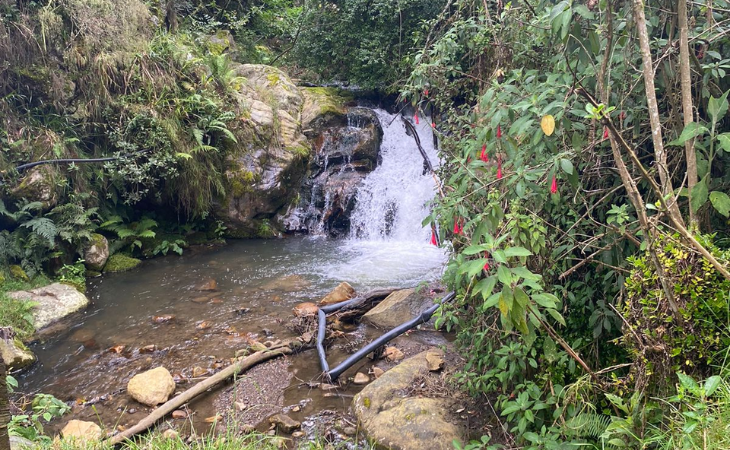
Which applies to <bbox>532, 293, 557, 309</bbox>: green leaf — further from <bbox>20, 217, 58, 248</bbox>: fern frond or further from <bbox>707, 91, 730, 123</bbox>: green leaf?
<bbox>20, 217, 58, 248</bbox>: fern frond

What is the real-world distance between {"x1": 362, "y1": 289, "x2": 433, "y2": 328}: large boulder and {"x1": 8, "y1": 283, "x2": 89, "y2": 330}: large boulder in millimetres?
4184

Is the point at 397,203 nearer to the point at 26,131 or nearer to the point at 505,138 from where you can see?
the point at 26,131

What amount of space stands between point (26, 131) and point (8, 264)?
215cm

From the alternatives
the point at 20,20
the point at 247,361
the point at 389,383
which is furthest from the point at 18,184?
the point at 389,383

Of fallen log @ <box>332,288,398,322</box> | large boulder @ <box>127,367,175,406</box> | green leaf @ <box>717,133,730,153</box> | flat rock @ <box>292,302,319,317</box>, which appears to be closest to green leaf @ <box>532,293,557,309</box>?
green leaf @ <box>717,133,730,153</box>

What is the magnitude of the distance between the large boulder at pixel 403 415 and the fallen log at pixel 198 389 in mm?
1091

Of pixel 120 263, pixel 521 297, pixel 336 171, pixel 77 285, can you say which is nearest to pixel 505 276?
pixel 521 297

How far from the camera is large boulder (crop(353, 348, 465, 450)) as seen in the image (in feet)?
9.78

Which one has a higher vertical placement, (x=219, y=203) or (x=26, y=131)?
(x=26, y=131)

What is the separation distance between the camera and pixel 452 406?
10.4 feet

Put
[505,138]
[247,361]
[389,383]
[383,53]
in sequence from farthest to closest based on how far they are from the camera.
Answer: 1. [383,53]
2. [247,361]
3. [389,383]
4. [505,138]

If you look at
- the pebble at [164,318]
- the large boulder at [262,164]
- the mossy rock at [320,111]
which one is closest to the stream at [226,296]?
the pebble at [164,318]

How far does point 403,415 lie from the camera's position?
126 inches

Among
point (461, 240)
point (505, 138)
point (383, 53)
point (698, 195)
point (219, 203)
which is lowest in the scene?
point (219, 203)
